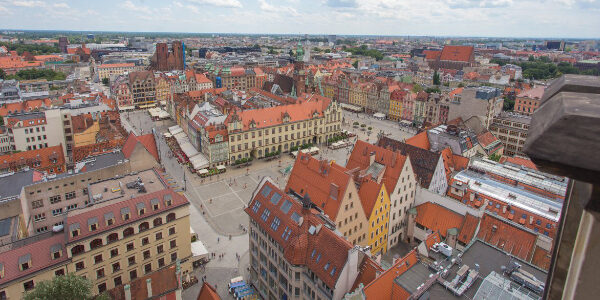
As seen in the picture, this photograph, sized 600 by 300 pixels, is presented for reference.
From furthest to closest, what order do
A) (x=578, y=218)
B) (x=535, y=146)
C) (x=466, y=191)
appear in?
(x=466, y=191) → (x=578, y=218) → (x=535, y=146)

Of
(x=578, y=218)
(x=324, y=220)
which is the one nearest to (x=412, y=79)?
(x=324, y=220)

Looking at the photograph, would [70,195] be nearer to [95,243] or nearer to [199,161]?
[95,243]

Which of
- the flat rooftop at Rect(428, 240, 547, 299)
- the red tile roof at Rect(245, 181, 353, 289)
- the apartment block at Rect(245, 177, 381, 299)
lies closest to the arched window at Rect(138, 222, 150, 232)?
the apartment block at Rect(245, 177, 381, 299)

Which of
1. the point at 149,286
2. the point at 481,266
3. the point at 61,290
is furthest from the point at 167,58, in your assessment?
the point at 481,266

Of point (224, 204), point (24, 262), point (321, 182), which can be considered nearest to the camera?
point (24, 262)

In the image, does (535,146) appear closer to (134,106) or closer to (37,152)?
(37,152)

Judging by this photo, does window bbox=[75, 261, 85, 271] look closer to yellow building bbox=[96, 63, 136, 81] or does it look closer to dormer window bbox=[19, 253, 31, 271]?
dormer window bbox=[19, 253, 31, 271]
